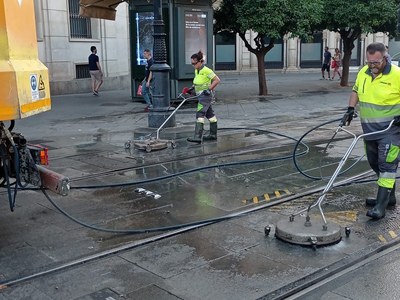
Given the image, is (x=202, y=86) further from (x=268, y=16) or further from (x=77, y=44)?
(x=77, y=44)

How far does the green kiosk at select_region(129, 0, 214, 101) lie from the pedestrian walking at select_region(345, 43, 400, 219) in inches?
431

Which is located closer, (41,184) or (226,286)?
(226,286)

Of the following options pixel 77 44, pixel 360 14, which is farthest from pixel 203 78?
pixel 360 14

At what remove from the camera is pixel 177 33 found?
52.4 feet

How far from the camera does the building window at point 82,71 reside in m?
21.2

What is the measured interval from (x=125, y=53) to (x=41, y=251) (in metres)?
19.1

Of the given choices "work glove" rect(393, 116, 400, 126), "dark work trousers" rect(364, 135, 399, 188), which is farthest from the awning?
"work glove" rect(393, 116, 400, 126)

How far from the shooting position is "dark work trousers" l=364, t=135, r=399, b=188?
18.0 ft

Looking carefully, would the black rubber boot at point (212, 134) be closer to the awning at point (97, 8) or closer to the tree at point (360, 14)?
the awning at point (97, 8)

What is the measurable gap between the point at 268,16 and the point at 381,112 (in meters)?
12.0

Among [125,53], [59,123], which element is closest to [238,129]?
[59,123]

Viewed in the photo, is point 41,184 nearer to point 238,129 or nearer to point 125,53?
point 238,129

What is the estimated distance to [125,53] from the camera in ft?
75.9

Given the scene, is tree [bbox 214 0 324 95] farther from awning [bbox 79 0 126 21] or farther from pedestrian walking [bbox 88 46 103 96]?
pedestrian walking [bbox 88 46 103 96]
